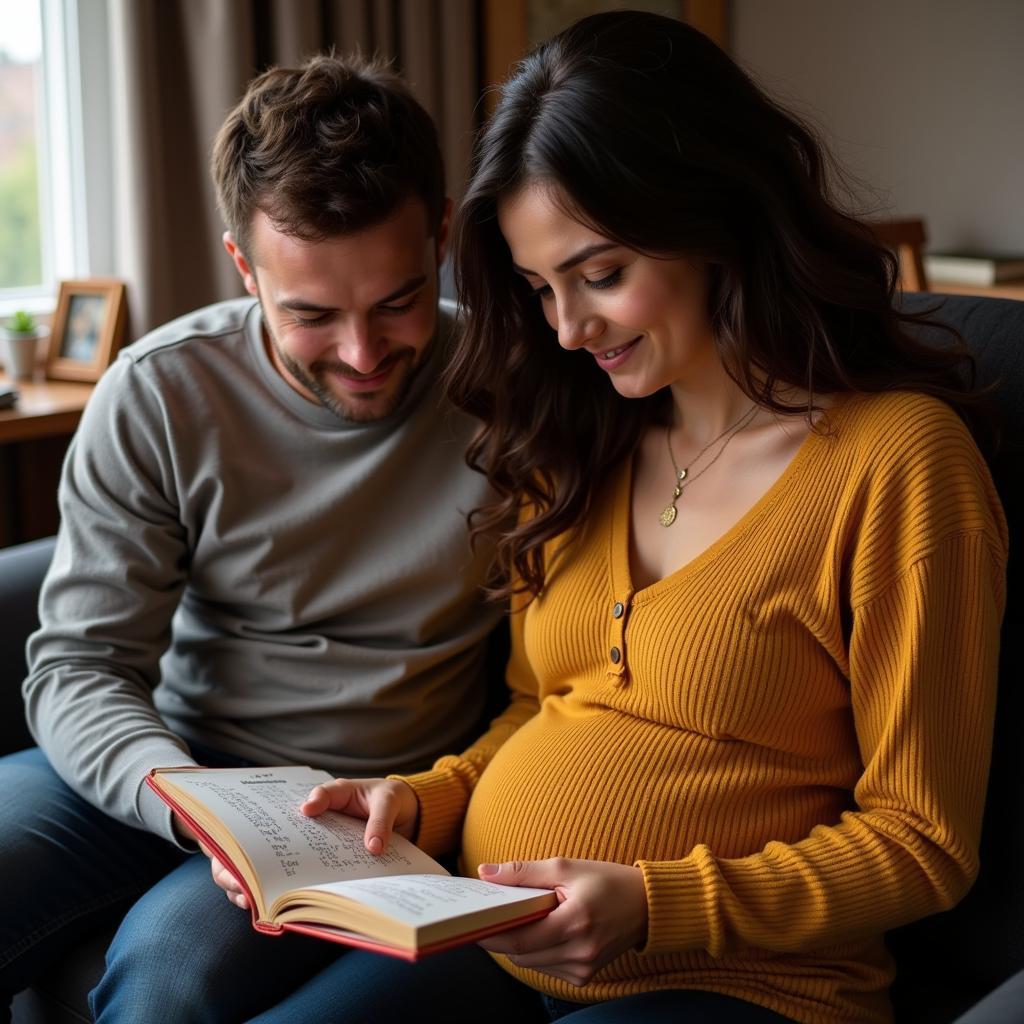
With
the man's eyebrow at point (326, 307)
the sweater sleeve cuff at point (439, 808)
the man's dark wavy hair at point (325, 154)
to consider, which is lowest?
the sweater sleeve cuff at point (439, 808)

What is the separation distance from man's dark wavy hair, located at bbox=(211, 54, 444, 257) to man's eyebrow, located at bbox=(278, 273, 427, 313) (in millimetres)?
77

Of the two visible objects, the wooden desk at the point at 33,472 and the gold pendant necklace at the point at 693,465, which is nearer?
the gold pendant necklace at the point at 693,465

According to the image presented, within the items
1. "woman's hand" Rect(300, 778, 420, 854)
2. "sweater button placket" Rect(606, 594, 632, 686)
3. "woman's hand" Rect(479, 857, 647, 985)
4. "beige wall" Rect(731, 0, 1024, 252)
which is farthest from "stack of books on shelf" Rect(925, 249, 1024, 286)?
"woman's hand" Rect(479, 857, 647, 985)

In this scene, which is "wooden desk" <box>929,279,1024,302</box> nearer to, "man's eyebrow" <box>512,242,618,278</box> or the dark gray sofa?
the dark gray sofa

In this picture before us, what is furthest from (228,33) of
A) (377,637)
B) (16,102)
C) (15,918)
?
(15,918)

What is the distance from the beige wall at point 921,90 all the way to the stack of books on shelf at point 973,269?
0.17 m

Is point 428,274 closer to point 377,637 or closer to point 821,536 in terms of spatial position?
point 377,637

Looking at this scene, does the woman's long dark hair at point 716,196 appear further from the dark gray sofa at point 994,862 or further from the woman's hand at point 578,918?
the woman's hand at point 578,918

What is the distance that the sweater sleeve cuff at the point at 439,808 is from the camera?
55.4 inches

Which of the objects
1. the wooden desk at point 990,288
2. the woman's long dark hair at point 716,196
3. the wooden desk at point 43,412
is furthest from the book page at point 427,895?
the wooden desk at point 990,288

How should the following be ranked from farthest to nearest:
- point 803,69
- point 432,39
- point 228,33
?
point 803,69
point 432,39
point 228,33

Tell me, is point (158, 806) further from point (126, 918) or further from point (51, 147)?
point (51, 147)

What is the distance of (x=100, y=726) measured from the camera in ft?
4.86

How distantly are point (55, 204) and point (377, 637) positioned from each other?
1.55 m
